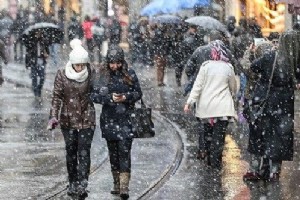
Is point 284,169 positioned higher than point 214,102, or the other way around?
point 214,102

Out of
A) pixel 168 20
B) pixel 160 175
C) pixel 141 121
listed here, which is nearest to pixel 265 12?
pixel 168 20

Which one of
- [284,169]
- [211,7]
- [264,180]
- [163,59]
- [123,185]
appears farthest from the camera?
[211,7]

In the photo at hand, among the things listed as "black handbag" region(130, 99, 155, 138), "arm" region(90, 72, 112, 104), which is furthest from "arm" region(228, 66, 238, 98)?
"arm" region(90, 72, 112, 104)

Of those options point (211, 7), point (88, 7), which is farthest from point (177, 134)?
point (88, 7)

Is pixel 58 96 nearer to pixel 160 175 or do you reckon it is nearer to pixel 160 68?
pixel 160 175

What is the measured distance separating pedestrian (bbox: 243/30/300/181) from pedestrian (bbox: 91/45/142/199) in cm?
166

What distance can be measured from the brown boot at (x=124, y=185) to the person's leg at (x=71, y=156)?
49 cm

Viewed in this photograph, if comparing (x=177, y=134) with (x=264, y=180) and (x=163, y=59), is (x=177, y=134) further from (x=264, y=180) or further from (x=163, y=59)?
(x=163, y=59)

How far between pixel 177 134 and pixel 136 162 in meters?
3.07

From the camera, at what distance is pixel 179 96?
2309 cm

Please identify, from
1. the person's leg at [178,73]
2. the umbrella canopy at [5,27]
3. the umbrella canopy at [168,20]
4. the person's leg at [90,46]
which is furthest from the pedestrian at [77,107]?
the person's leg at [90,46]

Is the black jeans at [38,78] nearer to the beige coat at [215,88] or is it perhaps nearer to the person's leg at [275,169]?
the beige coat at [215,88]

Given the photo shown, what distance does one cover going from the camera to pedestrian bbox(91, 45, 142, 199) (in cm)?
1046

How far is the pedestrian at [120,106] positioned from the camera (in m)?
10.5
